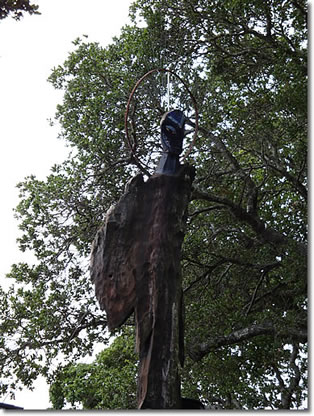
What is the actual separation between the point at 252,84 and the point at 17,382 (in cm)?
640

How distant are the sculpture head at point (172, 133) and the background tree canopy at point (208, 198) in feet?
7.67

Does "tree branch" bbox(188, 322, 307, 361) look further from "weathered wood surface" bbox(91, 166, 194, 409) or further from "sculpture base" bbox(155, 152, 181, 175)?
"sculpture base" bbox(155, 152, 181, 175)

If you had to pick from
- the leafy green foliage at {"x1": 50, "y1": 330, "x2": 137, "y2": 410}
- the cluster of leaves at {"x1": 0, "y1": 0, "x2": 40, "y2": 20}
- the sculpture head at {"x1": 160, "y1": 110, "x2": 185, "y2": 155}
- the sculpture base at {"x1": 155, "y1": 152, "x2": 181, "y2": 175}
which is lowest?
the leafy green foliage at {"x1": 50, "y1": 330, "x2": 137, "y2": 410}

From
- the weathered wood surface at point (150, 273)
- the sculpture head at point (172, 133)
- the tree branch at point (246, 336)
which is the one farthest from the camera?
the tree branch at point (246, 336)

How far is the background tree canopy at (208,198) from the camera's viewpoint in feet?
29.9

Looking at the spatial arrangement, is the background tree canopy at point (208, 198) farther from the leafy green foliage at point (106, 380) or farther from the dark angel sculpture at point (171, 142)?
the dark angel sculpture at point (171, 142)

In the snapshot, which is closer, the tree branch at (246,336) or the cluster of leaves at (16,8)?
the cluster of leaves at (16,8)

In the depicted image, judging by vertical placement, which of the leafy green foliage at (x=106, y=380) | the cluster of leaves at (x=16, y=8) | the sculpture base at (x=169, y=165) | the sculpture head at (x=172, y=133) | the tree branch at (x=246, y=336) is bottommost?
the leafy green foliage at (x=106, y=380)

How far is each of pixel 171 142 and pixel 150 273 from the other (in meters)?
1.46

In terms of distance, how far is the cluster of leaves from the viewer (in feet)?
21.1

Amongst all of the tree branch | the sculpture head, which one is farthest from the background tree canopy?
the sculpture head

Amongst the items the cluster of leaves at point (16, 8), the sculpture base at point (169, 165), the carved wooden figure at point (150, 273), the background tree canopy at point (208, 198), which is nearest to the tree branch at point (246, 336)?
the background tree canopy at point (208, 198)

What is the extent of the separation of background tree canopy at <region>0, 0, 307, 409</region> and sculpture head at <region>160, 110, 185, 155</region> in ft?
7.67

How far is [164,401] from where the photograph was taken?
5102mm
